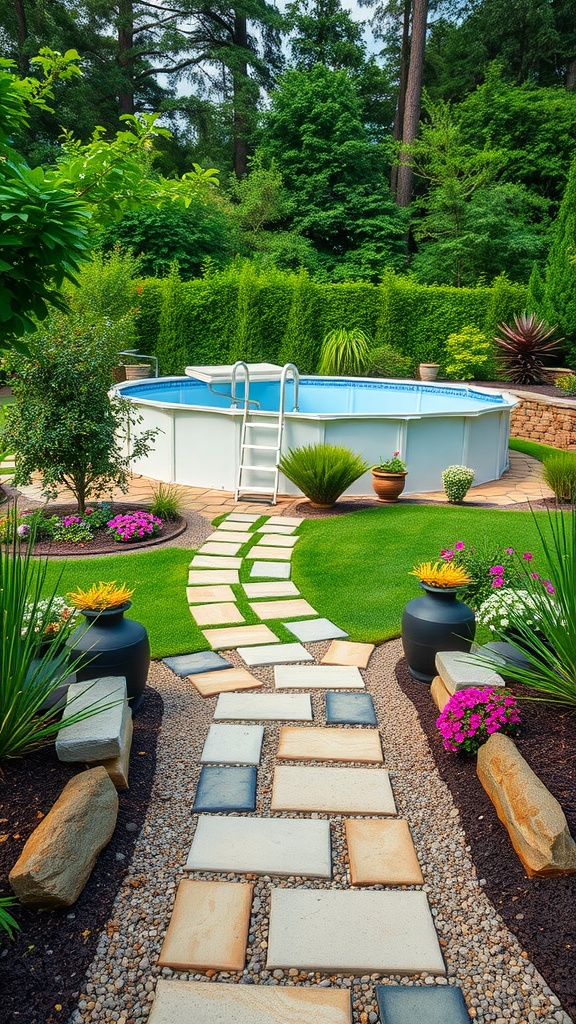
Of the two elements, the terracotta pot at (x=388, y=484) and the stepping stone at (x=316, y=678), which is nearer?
the stepping stone at (x=316, y=678)

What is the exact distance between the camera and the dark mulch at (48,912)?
1873mm

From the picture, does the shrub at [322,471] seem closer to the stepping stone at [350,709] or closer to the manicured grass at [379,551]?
the manicured grass at [379,551]

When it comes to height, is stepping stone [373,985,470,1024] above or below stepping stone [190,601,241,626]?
above

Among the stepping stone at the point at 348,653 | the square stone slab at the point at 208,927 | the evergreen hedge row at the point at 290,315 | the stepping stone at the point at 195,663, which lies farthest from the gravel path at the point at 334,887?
the evergreen hedge row at the point at 290,315

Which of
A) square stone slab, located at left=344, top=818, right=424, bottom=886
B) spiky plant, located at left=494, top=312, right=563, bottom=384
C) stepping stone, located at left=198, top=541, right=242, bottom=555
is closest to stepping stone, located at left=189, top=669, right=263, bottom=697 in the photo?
square stone slab, located at left=344, top=818, right=424, bottom=886

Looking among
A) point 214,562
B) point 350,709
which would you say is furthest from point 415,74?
point 350,709

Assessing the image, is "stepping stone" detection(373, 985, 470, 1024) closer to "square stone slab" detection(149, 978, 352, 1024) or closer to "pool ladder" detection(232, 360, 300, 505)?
"square stone slab" detection(149, 978, 352, 1024)

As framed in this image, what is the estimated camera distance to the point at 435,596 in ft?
12.7

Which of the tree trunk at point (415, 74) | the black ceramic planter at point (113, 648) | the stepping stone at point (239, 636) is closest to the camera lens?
the black ceramic planter at point (113, 648)

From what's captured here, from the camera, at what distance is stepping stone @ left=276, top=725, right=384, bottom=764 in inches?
125

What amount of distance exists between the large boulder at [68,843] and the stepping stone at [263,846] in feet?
1.19

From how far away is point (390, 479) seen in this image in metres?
7.98

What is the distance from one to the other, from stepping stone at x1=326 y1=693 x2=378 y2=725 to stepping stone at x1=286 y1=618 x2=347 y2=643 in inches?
30.3

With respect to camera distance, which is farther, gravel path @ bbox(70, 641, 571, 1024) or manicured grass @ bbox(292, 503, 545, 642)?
manicured grass @ bbox(292, 503, 545, 642)
